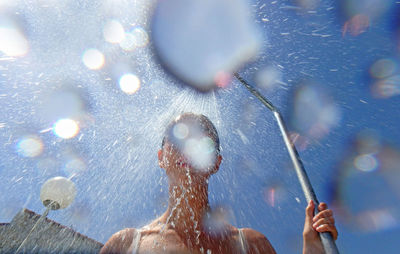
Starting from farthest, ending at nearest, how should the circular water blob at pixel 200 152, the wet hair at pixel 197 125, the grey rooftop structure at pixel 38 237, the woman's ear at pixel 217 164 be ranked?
the grey rooftop structure at pixel 38 237 → the wet hair at pixel 197 125 → the woman's ear at pixel 217 164 → the circular water blob at pixel 200 152

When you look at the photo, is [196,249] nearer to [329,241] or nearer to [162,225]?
[162,225]

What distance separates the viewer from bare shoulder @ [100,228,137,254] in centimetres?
247

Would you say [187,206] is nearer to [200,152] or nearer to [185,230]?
[185,230]

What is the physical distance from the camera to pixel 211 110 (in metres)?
5.39

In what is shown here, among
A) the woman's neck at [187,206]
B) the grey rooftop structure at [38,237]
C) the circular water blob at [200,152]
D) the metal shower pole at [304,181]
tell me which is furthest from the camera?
the grey rooftop structure at [38,237]

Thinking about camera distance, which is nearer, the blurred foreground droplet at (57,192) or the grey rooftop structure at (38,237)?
the blurred foreground droplet at (57,192)

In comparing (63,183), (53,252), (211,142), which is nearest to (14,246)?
(53,252)

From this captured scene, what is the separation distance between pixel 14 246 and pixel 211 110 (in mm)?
13141

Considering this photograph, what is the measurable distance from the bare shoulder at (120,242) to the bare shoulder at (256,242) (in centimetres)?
136

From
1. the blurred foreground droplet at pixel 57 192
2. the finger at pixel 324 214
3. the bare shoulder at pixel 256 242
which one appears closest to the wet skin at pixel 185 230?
the bare shoulder at pixel 256 242

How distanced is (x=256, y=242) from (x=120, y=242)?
157 cm

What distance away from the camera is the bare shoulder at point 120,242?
97.1 inches

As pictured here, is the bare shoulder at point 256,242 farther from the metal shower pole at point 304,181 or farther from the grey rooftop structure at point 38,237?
the grey rooftop structure at point 38,237

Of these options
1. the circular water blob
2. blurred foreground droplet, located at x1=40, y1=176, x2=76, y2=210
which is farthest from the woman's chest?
blurred foreground droplet, located at x1=40, y1=176, x2=76, y2=210
